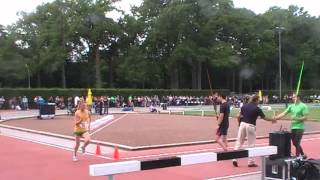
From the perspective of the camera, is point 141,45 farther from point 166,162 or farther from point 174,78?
point 166,162

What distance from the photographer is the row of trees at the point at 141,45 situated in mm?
85000

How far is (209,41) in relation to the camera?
89.1 metres

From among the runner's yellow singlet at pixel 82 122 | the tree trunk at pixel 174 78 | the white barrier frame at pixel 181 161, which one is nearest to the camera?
the white barrier frame at pixel 181 161

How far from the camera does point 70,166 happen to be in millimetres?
13891

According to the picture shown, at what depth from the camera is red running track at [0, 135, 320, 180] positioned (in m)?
12.1

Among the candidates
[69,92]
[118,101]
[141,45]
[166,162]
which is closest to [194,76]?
[141,45]

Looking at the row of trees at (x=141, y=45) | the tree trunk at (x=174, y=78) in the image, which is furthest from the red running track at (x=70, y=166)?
the tree trunk at (x=174, y=78)

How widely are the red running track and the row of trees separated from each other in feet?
217

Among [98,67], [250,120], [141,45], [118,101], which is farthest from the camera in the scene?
[141,45]

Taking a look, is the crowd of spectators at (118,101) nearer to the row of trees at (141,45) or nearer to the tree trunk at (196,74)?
the tree trunk at (196,74)

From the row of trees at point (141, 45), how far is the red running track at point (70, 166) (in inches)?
2606

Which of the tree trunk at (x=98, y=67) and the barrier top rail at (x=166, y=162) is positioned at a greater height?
the tree trunk at (x=98, y=67)

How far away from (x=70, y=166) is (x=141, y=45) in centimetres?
7678

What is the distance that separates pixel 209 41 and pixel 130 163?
270ft
